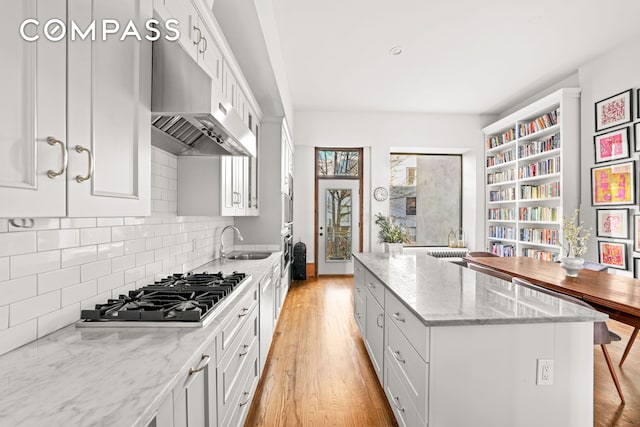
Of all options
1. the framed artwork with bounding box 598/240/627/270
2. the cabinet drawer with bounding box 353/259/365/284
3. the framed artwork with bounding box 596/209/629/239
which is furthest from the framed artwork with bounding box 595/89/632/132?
the cabinet drawer with bounding box 353/259/365/284

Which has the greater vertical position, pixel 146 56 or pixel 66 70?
pixel 146 56

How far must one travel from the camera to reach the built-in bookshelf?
445 cm

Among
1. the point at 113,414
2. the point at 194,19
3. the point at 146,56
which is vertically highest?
the point at 194,19

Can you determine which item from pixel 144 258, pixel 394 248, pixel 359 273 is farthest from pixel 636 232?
pixel 144 258

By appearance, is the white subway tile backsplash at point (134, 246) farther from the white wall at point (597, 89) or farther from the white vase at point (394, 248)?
the white wall at point (597, 89)

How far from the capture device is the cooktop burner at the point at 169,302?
1.19 m

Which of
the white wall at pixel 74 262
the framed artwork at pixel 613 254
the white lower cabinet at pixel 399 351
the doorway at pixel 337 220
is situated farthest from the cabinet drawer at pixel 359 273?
the framed artwork at pixel 613 254

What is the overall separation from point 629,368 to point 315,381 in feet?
8.23

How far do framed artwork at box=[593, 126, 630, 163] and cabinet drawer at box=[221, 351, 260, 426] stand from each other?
15.3 ft

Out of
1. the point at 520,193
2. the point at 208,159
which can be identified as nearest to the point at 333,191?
the point at 520,193

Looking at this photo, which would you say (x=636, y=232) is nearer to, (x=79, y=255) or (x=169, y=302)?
(x=169, y=302)

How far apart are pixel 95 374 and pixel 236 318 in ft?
2.39

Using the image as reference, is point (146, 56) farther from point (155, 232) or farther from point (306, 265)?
point (306, 265)

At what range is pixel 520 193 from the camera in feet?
17.8
